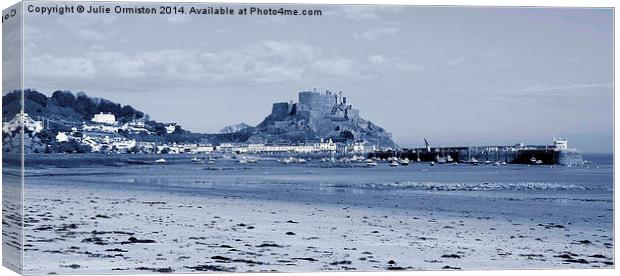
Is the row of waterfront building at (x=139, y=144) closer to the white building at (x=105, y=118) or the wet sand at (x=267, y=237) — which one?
the white building at (x=105, y=118)

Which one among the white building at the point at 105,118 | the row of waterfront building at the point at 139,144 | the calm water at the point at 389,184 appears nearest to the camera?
the white building at the point at 105,118

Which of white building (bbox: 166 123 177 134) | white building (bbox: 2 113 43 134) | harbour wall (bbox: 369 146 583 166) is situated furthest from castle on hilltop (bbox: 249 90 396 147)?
white building (bbox: 2 113 43 134)

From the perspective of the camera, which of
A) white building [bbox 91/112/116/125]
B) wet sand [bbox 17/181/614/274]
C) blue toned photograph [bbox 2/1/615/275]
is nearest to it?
wet sand [bbox 17/181/614/274]

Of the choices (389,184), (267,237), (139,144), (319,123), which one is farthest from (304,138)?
(139,144)

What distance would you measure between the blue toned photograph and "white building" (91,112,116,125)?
2 centimetres

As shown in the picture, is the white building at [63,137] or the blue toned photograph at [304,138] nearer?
the blue toned photograph at [304,138]

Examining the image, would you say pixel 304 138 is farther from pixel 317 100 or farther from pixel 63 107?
pixel 63 107

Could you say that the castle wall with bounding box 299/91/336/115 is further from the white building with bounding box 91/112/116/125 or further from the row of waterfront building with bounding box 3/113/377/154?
the white building with bounding box 91/112/116/125

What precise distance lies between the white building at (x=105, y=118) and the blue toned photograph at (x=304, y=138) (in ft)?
0.07

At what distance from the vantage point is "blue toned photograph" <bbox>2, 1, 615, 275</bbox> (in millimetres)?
18359

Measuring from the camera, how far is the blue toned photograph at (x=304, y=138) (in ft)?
60.2

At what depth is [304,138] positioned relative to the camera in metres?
20.2

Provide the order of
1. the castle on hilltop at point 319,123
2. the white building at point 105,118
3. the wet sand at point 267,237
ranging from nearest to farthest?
the wet sand at point 267,237, the white building at point 105,118, the castle on hilltop at point 319,123

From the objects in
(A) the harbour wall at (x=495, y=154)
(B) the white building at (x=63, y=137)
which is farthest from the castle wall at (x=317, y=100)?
(B) the white building at (x=63, y=137)
